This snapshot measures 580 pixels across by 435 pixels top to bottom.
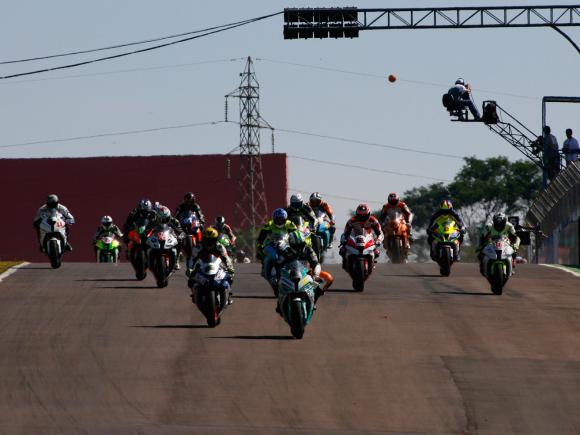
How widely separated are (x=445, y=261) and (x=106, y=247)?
1108 centimetres

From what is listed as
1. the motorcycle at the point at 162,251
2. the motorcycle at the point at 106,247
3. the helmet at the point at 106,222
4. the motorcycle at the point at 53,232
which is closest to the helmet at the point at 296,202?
the motorcycle at the point at 162,251

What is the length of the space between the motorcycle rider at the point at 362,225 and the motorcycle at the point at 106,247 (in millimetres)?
12408

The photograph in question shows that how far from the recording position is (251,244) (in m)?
94.6

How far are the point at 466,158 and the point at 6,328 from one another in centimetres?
9665

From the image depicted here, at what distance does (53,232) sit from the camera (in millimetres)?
35031

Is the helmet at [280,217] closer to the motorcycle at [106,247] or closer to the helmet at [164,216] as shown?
the helmet at [164,216]

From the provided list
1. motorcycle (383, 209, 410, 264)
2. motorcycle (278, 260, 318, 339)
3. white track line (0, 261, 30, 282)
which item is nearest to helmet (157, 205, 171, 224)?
white track line (0, 261, 30, 282)

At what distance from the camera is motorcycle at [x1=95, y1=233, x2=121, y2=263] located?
42406mm

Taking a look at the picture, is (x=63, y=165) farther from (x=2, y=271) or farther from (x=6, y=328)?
(x=6, y=328)

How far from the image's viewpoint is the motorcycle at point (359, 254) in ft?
99.2

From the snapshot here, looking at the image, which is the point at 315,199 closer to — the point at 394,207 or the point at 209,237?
the point at 394,207

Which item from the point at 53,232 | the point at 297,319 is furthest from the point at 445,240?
the point at 297,319

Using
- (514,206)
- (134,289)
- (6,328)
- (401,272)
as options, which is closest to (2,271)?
(134,289)

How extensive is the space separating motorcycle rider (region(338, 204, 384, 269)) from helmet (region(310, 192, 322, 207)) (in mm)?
4428
